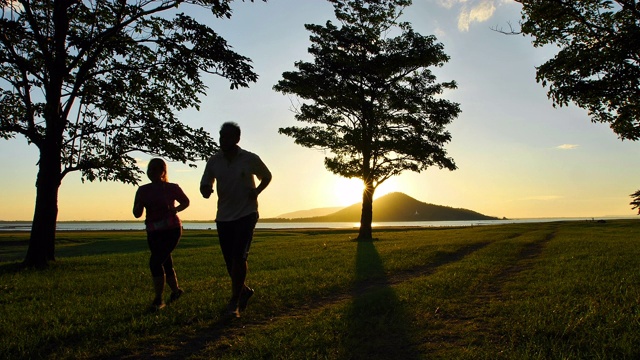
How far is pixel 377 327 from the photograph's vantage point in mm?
5496

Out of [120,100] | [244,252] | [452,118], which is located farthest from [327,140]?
[244,252]

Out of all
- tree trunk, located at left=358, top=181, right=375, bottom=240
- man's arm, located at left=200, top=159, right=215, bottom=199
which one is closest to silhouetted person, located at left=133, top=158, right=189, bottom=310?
man's arm, located at left=200, top=159, right=215, bottom=199

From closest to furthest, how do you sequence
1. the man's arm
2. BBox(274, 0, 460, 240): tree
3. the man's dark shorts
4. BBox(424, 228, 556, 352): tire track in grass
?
BBox(424, 228, 556, 352): tire track in grass < the man's dark shorts < the man's arm < BBox(274, 0, 460, 240): tree

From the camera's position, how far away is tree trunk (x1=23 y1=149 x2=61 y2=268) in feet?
43.6

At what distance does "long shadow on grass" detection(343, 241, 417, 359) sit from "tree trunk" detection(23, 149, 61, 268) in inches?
417

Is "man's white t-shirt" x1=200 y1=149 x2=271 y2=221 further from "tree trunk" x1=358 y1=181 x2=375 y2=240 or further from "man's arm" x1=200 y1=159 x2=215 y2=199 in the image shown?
"tree trunk" x1=358 y1=181 x2=375 y2=240

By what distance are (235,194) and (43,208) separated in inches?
412

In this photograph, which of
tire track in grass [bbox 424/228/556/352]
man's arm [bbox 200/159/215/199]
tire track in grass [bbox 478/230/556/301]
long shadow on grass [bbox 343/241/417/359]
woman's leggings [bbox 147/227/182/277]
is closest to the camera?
long shadow on grass [bbox 343/241/417/359]

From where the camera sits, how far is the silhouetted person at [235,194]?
6106mm

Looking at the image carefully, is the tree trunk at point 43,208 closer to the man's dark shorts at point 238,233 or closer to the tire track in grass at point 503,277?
the man's dark shorts at point 238,233

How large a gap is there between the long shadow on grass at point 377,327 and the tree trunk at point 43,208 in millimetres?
10591

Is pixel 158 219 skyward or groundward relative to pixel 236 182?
groundward

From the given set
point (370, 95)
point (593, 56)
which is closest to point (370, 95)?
point (370, 95)

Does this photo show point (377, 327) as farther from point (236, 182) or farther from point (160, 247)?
point (160, 247)
